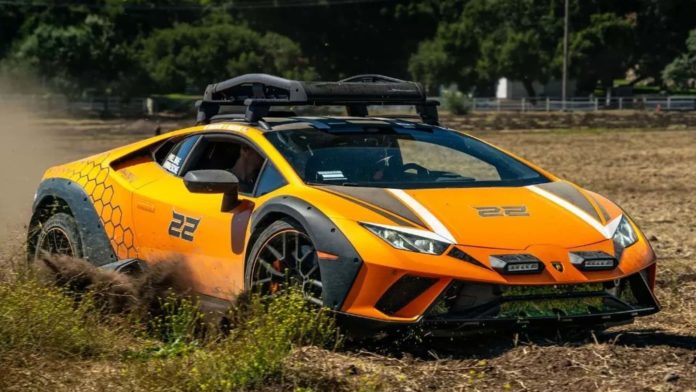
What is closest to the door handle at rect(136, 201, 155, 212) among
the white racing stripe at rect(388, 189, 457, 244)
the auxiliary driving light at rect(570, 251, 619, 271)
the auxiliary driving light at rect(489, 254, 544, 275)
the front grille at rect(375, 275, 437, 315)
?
the white racing stripe at rect(388, 189, 457, 244)

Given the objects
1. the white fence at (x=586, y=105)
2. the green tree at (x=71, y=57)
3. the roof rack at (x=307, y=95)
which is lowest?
the white fence at (x=586, y=105)

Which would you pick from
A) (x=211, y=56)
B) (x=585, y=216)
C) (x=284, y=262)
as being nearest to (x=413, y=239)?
(x=284, y=262)

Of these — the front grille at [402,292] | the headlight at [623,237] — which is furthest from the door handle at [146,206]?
the headlight at [623,237]

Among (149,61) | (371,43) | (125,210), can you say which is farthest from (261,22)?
(125,210)

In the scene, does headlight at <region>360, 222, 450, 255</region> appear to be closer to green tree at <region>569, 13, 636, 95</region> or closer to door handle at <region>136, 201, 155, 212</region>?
door handle at <region>136, 201, 155, 212</region>

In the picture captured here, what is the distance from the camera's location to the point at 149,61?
6900 centimetres

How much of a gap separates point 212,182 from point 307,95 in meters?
0.99

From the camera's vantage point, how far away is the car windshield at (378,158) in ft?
22.8

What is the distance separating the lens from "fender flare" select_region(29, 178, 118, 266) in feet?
26.0

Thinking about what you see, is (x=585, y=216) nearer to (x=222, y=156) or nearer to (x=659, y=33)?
(x=222, y=156)

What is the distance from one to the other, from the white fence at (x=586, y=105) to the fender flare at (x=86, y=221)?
52.7 metres

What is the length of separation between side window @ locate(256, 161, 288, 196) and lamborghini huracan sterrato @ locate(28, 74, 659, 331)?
0.5 inches

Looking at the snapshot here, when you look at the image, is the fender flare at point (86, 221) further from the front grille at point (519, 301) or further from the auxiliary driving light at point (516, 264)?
the auxiliary driving light at point (516, 264)

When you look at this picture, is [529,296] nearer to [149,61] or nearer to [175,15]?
[149,61]
